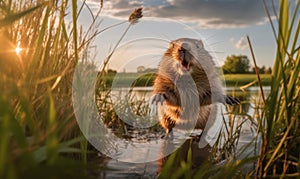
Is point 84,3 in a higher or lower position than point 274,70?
higher

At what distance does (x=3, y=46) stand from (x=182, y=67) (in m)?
2.66

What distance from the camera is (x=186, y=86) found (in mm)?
4680

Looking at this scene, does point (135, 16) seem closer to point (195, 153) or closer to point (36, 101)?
point (36, 101)

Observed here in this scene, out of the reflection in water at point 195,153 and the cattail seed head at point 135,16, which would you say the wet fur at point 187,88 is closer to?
the reflection in water at point 195,153

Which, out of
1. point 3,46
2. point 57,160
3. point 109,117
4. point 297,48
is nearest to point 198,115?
point 109,117

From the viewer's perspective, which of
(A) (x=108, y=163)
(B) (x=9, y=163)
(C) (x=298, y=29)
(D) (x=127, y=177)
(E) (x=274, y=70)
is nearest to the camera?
(B) (x=9, y=163)

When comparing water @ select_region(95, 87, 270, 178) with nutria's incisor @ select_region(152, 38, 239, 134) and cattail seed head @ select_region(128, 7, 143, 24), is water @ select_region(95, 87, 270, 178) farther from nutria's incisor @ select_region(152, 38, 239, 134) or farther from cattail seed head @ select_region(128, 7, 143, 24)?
cattail seed head @ select_region(128, 7, 143, 24)

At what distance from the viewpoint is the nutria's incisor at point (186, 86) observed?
4516 mm

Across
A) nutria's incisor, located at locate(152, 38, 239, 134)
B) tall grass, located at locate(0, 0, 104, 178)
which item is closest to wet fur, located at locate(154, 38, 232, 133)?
nutria's incisor, located at locate(152, 38, 239, 134)

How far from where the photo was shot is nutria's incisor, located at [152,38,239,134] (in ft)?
14.8

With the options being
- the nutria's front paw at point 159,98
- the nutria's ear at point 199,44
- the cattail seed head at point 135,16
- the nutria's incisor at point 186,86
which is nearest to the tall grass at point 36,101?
the cattail seed head at point 135,16

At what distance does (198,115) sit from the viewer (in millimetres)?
4637

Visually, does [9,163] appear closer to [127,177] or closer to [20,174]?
[20,174]

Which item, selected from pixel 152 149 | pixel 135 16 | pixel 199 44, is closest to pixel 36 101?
pixel 135 16
